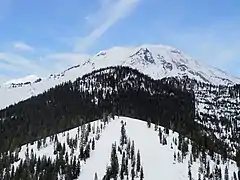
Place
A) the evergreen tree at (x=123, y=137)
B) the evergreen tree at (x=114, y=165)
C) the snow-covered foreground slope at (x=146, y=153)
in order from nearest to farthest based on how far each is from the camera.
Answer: the evergreen tree at (x=114, y=165), the snow-covered foreground slope at (x=146, y=153), the evergreen tree at (x=123, y=137)

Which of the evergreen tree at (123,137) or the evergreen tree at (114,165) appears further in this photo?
the evergreen tree at (123,137)

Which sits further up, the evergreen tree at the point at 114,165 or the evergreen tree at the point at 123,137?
the evergreen tree at the point at 123,137

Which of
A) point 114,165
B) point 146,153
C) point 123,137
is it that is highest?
point 123,137

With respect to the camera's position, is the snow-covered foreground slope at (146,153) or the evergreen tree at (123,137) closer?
the snow-covered foreground slope at (146,153)

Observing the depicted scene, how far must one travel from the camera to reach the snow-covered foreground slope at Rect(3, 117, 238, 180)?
463ft

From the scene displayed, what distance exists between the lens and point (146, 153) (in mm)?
154625

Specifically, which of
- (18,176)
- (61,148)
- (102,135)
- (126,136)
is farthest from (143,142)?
(18,176)

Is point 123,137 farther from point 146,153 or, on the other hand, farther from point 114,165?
point 114,165

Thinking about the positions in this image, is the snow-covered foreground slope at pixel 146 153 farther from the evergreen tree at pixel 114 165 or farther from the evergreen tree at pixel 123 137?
the evergreen tree at pixel 114 165

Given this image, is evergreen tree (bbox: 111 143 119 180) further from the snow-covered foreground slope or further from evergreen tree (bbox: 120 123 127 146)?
evergreen tree (bbox: 120 123 127 146)

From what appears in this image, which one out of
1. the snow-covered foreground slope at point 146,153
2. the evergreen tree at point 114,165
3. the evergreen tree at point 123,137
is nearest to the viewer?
the evergreen tree at point 114,165

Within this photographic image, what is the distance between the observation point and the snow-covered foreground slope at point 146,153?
141m

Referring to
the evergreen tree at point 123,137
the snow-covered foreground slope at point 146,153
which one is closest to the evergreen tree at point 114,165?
the snow-covered foreground slope at point 146,153

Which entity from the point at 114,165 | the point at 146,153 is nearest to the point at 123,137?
the point at 146,153
